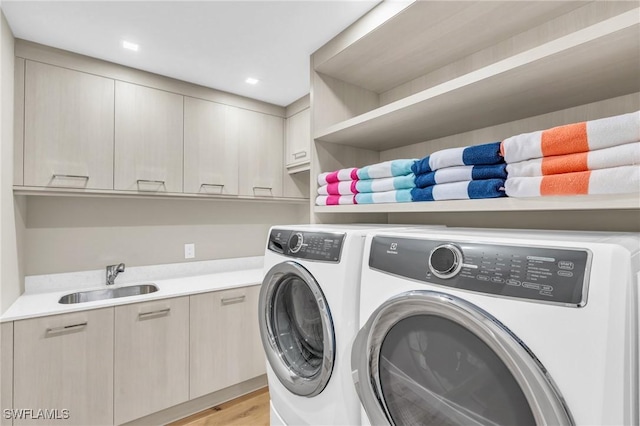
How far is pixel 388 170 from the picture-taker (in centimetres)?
135

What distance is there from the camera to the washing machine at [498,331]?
536mm

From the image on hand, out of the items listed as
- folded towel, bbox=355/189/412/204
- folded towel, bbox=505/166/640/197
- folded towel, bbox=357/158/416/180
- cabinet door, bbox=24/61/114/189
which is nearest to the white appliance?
folded towel, bbox=355/189/412/204

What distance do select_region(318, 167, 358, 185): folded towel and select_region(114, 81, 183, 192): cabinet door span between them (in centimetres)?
126

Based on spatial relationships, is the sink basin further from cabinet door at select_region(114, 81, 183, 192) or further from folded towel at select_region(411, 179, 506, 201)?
folded towel at select_region(411, 179, 506, 201)

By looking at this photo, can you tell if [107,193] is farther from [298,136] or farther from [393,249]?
[393,249]

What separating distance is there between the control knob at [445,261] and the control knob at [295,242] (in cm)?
60

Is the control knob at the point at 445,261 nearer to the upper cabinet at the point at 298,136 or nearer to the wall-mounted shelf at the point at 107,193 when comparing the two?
the upper cabinet at the point at 298,136

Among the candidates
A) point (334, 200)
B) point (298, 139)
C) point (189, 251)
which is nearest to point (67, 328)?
point (189, 251)

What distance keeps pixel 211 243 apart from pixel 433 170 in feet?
7.44

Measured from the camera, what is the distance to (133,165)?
7.13 feet

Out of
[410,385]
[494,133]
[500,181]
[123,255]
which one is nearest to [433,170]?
[500,181]

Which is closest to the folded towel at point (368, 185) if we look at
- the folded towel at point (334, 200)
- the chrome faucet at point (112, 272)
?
the folded towel at point (334, 200)

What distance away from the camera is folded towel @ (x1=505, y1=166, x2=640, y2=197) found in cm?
71

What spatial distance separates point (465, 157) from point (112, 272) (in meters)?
2.48
